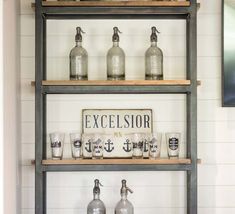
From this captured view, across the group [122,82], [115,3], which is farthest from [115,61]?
[115,3]

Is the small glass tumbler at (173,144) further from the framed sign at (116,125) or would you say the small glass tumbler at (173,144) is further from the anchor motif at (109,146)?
the anchor motif at (109,146)

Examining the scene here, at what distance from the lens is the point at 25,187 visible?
2428 mm

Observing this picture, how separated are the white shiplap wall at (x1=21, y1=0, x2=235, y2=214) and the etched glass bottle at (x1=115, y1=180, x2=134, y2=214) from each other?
14cm

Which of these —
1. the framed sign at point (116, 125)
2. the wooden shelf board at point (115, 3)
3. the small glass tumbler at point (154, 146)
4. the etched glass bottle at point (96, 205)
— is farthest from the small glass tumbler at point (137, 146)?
the wooden shelf board at point (115, 3)

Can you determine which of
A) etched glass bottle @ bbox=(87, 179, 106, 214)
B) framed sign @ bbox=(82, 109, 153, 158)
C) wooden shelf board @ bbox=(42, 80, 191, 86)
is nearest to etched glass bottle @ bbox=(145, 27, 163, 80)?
wooden shelf board @ bbox=(42, 80, 191, 86)

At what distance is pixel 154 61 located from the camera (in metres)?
2.33

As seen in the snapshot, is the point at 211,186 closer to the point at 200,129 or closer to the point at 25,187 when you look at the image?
the point at 200,129

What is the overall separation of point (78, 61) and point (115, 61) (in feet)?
0.63

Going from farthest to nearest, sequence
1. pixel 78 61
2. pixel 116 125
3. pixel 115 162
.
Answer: pixel 116 125 → pixel 78 61 → pixel 115 162

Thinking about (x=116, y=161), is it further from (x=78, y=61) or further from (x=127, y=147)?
(x=78, y=61)

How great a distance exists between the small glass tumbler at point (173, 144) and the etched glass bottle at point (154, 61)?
299mm

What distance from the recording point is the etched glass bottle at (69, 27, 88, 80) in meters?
2.31

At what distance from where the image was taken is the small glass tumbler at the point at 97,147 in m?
2.26

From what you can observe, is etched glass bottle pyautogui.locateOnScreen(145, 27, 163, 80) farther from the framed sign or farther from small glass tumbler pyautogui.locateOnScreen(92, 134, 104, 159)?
small glass tumbler pyautogui.locateOnScreen(92, 134, 104, 159)
